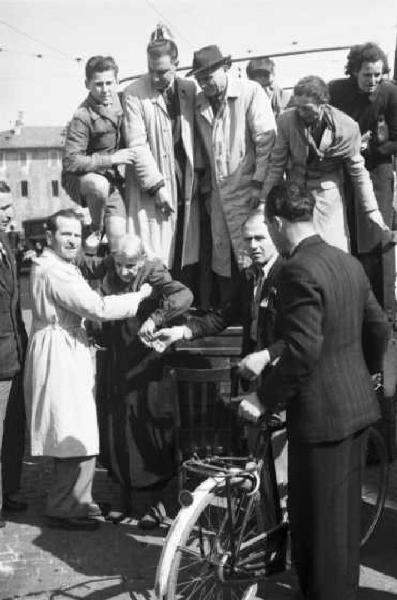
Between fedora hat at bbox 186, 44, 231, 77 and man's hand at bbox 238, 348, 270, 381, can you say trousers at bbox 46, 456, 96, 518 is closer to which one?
man's hand at bbox 238, 348, 270, 381

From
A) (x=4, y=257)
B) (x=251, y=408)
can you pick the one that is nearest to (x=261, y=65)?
(x=4, y=257)

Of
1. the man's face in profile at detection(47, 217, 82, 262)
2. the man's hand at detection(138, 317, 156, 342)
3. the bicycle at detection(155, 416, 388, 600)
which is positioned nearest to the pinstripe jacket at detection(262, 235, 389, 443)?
the bicycle at detection(155, 416, 388, 600)

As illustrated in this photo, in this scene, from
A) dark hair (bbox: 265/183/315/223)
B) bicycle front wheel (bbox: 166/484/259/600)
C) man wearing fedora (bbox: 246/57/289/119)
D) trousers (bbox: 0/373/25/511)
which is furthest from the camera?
man wearing fedora (bbox: 246/57/289/119)

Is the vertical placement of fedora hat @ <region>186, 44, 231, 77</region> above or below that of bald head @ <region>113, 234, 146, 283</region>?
above

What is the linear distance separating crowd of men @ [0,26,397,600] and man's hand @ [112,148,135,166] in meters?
0.01

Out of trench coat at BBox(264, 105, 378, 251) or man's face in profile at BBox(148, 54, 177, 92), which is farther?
man's face in profile at BBox(148, 54, 177, 92)

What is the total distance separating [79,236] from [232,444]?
1.60 m

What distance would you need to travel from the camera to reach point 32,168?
293ft

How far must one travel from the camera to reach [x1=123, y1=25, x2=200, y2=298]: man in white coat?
6750mm

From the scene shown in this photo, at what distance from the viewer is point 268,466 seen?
188 inches

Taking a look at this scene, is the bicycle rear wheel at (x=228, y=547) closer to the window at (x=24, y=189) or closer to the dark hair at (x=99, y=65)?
the dark hair at (x=99, y=65)

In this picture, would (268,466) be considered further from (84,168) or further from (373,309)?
(84,168)

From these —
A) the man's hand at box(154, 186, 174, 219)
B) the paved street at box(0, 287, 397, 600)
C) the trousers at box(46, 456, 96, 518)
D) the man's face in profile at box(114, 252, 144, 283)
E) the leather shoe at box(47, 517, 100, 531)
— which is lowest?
the paved street at box(0, 287, 397, 600)

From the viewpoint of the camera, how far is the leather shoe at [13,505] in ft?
20.9
